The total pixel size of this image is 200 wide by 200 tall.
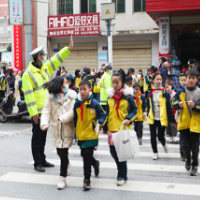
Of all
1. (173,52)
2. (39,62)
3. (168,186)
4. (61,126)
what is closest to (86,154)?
(61,126)

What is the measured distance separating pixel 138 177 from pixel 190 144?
104 cm

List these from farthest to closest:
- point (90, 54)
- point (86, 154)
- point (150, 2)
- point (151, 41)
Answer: point (90, 54)
point (151, 41)
point (150, 2)
point (86, 154)

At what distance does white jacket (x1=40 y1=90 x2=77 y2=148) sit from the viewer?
439 cm

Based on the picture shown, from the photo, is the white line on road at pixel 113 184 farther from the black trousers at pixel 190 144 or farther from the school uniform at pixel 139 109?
the school uniform at pixel 139 109

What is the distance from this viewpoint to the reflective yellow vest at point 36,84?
504cm

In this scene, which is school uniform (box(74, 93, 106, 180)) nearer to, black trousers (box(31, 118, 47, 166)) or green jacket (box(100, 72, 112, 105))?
black trousers (box(31, 118, 47, 166))

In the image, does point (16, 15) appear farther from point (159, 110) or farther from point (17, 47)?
point (159, 110)

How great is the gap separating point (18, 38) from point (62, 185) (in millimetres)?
18470

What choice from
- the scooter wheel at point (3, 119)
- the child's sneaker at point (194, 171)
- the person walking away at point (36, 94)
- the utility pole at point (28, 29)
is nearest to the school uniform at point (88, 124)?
the person walking away at point (36, 94)

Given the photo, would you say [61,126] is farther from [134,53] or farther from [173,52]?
[134,53]

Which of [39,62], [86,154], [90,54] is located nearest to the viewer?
[86,154]

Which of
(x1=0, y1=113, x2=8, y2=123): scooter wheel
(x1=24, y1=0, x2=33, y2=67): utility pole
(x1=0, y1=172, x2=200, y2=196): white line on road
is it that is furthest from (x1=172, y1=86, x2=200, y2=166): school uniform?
(x1=24, y1=0, x2=33, y2=67): utility pole

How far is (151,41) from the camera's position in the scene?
63.6 feet

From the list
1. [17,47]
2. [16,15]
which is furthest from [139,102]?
[17,47]
